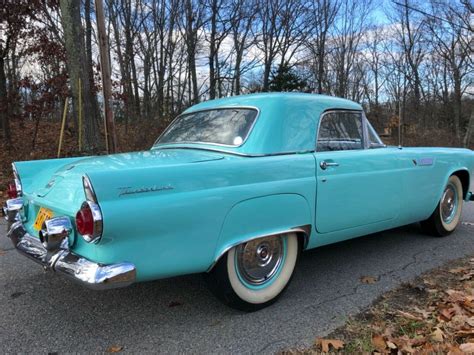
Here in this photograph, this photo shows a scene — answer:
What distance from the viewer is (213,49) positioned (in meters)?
21.3

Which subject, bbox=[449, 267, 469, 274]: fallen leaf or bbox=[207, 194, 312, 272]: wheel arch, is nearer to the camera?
bbox=[207, 194, 312, 272]: wheel arch

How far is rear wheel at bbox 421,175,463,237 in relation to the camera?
16.0ft

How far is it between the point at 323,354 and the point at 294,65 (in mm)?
24446

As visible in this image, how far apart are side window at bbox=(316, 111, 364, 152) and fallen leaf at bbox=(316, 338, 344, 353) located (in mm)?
1550

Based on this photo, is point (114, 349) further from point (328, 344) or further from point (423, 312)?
point (423, 312)

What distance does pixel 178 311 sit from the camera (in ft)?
9.84

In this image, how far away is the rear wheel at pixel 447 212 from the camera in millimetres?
4883

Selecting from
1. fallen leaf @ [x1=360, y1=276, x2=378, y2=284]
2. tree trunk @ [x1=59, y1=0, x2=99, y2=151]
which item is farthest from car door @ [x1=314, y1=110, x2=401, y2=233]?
tree trunk @ [x1=59, y1=0, x2=99, y2=151]

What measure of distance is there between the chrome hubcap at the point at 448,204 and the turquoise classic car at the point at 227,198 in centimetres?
79

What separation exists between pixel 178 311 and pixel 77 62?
8830 millimetres

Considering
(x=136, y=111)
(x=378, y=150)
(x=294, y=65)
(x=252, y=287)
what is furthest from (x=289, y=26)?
(x=252, y=287)

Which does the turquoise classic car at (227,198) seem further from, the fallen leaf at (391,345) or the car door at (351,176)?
the fallen leaf at (391,345)

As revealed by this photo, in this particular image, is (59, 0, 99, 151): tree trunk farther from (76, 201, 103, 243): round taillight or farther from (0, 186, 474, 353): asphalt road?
(76, 201, 103, 243): round taillight

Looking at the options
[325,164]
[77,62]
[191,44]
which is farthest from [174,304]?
[191,44]
